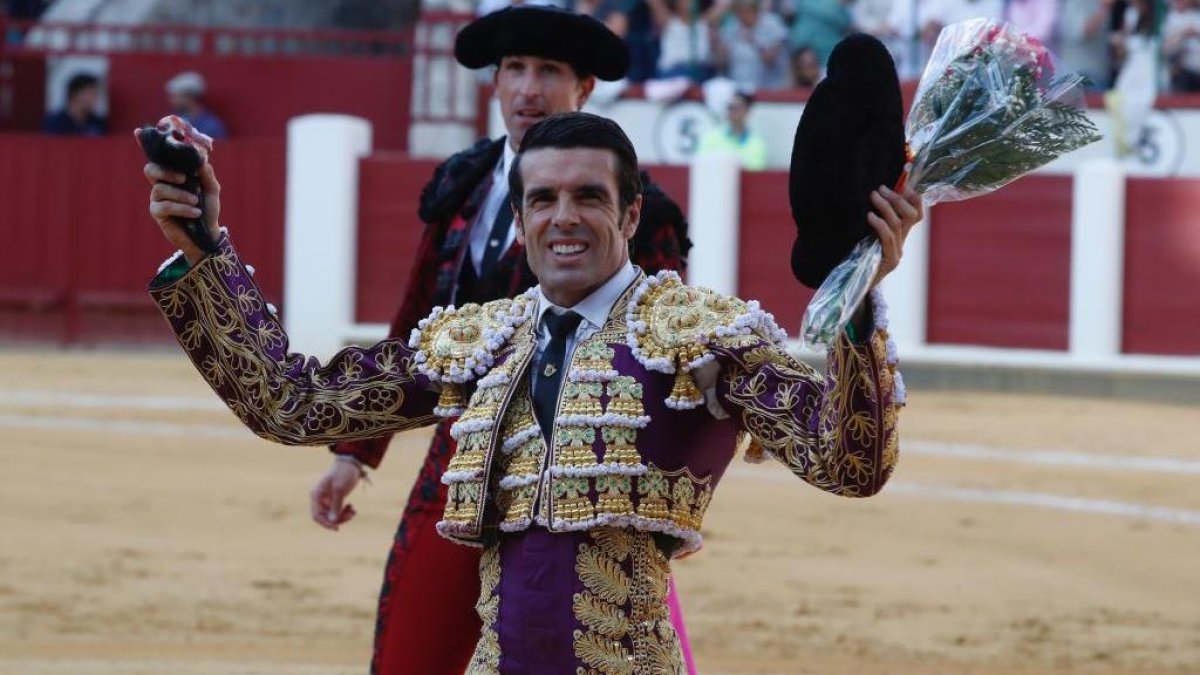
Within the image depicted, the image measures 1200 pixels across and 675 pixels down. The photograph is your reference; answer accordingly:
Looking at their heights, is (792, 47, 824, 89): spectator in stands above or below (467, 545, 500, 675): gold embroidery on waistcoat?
above

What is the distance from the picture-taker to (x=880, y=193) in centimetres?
226

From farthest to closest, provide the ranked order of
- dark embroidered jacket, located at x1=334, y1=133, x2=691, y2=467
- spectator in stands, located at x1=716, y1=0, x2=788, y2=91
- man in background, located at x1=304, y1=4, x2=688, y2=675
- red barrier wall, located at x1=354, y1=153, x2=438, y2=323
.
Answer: red barrier wall, located at x1=354, y1=153, x2=438, y2=323
spectator in stands, located at x1=716, y1=0, x2=788, y2=91
dark embroidered jacket, located at x1=334, y1=133, x2=691, y2=467
man in background, located at x1=304, y1=4, x2=688, y2=675

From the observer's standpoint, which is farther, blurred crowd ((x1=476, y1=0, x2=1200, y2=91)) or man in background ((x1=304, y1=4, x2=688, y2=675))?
blurred crowd ((x1=476, y1=0, x2=1200, y2=91))

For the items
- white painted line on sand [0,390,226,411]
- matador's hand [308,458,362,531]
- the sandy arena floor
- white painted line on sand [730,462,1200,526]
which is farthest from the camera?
white painted line on sand [0,390,226,411]

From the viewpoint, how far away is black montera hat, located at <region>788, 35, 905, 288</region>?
224 centimetres

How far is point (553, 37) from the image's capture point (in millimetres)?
3318

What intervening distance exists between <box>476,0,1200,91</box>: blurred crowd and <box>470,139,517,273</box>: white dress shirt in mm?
8074

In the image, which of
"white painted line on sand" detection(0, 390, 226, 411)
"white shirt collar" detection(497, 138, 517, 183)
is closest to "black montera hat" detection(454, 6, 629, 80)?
"white shirt collar" detection(497, 138, 517, 183)

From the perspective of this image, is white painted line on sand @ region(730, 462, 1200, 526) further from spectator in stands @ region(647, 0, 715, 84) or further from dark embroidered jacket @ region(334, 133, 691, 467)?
dark embroidered jacket @ region(334, 133, 691, 467)

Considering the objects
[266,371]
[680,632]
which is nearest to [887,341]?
[680,632]

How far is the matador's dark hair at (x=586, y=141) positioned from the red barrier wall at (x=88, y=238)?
1074 cm

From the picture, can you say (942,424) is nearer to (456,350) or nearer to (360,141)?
(360,141)

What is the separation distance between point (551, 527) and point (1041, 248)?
9.51 meters

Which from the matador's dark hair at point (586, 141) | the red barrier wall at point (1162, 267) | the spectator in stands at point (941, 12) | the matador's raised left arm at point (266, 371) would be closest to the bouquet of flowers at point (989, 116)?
the matador's dark hair at point (586, 141)
